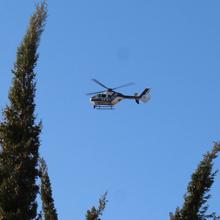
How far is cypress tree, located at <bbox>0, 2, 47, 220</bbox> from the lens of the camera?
29.2 metres

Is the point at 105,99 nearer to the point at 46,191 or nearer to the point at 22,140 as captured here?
the point at 46,191

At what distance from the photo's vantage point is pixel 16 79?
32.9 metres

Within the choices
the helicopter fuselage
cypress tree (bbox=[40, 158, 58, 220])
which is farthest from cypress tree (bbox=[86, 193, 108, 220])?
the helicopter fuselage

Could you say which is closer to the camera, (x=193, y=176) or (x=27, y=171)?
(x=27, y=171)

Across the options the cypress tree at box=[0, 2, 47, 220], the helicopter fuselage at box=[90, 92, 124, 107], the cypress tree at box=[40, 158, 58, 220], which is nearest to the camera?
the cypress tree at box=[0, 2, 47, 220]

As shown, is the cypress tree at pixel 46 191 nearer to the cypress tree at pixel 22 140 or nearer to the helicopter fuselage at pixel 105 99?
the cypress tree at pixel 22 140

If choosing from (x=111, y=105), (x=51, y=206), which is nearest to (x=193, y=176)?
(x=51, y=206)

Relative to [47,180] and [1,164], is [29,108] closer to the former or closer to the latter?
[1,164]

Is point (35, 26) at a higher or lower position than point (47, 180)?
higher

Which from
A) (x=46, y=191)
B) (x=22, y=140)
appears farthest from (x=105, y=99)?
(x=22, y=140)

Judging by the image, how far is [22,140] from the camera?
30969 mm

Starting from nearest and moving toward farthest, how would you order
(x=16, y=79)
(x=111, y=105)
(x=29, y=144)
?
(x=29, y=144), (x=16, y=79), (x=111, y=105)

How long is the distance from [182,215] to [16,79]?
11166 mm

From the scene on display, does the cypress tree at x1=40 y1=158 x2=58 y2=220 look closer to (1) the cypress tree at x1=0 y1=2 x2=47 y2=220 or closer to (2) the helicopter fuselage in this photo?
(1) the cypress tree at x1=0 y1=2 x2=47 y2=220
